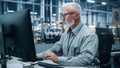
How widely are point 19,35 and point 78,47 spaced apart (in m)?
0.83

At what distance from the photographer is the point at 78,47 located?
2.54m

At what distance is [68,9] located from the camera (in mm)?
2578

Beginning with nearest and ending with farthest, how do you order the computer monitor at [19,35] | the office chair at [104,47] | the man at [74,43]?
1. the computer monitor at [19,35]
2. the man at [74,43]
3. the office chair at [104,47]

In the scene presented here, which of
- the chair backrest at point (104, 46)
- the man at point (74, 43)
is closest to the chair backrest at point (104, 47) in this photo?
the chair backrest at point (104, 46)

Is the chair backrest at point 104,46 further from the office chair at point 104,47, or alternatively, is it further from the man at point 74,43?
the man at point 74,43

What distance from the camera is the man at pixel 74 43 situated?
7.59ft

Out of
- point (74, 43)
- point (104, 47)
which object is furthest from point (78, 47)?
point (104, 47)

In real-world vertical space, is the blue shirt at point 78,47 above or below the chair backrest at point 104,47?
above

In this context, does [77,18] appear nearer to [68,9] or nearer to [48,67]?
[68,9]

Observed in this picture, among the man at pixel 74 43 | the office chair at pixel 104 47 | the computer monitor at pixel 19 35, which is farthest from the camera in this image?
the office chair at pixel 104 47

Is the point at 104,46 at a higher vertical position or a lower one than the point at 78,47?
lower

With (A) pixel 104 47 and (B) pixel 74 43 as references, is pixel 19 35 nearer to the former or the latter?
(B) pixel 74 43

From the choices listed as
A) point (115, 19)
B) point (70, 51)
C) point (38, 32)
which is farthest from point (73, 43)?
point (38, 32)

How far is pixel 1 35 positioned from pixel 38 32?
6.92 m
